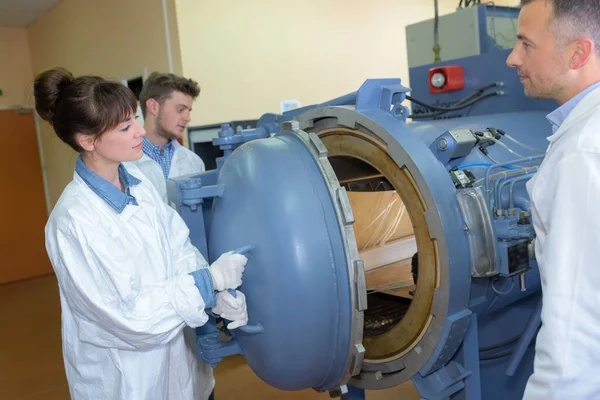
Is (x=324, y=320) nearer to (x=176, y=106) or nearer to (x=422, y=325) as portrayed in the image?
(x=422, y=325)

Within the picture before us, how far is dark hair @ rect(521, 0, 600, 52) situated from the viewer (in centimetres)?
83

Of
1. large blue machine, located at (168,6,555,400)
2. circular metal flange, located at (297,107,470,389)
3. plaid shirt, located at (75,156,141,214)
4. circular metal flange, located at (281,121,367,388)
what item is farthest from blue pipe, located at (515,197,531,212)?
plaid shirt, located at (75,156,141,214)

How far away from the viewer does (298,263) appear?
1127 mm

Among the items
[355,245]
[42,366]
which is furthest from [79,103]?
[42,366]

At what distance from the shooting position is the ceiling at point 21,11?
4262mm

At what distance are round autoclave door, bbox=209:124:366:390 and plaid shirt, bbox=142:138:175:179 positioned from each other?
85 cm

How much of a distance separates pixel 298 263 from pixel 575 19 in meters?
0.68

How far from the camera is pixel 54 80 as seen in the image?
1197 mm

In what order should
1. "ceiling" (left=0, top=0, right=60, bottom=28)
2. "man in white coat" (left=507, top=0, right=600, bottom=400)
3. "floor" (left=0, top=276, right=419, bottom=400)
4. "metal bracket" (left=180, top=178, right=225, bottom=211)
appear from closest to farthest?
1. "man in white coat" (left=507, top=0, right=600, bottom=400)
2. "metal bracket" (left=180, top=178, right=225, bottom=211)
3. "floor" (left=0, top=276, right=419, bottom=400)
4. "ceiling" (left=0, top=0, right=60, bottom=28)

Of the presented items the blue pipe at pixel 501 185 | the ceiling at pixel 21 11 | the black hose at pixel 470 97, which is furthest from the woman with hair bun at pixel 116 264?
the ceiling at pixel 21 11

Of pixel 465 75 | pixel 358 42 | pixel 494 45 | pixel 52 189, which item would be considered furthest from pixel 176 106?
pixel 52 189

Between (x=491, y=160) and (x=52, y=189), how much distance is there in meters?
4.70

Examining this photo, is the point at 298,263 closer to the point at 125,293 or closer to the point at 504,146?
the point at 125,293

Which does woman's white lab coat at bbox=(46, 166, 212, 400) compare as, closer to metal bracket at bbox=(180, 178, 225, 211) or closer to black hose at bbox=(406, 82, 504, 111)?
metal bracket at bbox=(180, 178, 225, 211)
